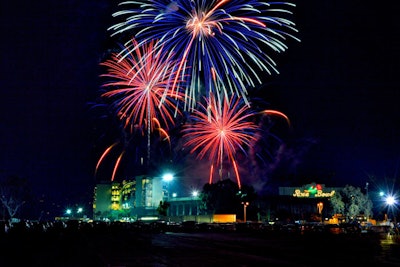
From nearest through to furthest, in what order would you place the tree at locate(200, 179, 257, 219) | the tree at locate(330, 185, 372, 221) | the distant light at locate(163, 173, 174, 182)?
the tree at locate(200, 179, 257, 219) < the tree at locate(330, 185, 372, 221) < the distant light at locate(163, 173, 174, 182)

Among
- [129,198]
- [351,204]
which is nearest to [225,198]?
[351,204]

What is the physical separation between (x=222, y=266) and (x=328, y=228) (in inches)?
1910

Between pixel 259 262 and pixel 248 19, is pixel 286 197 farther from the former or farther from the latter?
pixel 259 262

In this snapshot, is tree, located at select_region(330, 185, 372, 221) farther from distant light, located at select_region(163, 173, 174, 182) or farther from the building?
the building

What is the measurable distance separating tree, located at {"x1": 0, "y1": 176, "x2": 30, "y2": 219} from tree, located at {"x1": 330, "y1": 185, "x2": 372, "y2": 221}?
95.1 metres

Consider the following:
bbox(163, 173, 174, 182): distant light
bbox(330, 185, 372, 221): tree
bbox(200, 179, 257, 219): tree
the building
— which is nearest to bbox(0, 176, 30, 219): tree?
the building

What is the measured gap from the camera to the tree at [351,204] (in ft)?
338

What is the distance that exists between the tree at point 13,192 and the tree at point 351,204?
9506cm

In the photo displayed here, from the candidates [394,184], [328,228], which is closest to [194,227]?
[328,228]

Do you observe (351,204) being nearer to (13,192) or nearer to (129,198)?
(129,198)

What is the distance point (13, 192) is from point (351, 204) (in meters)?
106

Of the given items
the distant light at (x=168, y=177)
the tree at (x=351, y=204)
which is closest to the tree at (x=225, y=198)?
the tree at (x=351, y=204)

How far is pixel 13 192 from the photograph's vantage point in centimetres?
15062

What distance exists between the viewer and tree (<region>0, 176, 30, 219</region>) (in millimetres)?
145250
